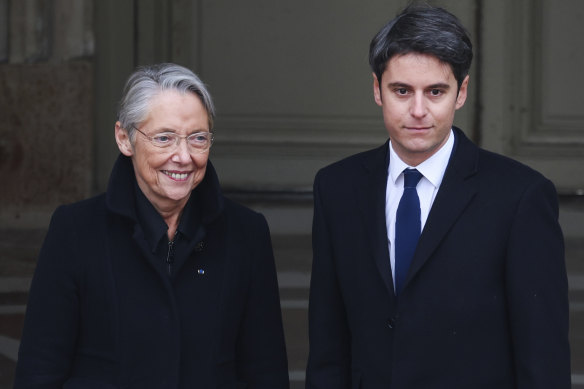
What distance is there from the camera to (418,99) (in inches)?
103

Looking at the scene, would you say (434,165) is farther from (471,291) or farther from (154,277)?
(154,277)

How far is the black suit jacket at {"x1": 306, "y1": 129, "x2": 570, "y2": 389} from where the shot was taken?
2664 mm

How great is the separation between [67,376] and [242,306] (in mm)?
463

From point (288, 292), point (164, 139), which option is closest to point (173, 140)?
point (164, 139)

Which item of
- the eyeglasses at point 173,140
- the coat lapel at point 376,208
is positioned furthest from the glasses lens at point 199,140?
the coat lapel at point 376,208

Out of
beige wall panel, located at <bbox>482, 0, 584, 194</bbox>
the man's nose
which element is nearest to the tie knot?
the man's nose

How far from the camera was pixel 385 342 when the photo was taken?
2.76 meters

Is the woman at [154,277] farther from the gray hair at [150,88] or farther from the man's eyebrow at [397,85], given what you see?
the man's eyebrow at [397,85]

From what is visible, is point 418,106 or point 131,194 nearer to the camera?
point 418,106

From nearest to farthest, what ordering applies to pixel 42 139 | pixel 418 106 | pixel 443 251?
pixel 418 106, pixel 443 251, pixel 42 139

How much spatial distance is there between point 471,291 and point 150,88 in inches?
35.3

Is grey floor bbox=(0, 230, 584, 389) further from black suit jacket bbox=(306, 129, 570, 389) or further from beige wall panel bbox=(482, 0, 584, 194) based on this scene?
black suit jacket bbox=(306, 129, 570, 389)

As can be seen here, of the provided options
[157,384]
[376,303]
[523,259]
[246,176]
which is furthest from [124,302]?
[246,176]

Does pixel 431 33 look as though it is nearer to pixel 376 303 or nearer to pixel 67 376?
pixel 376 303
